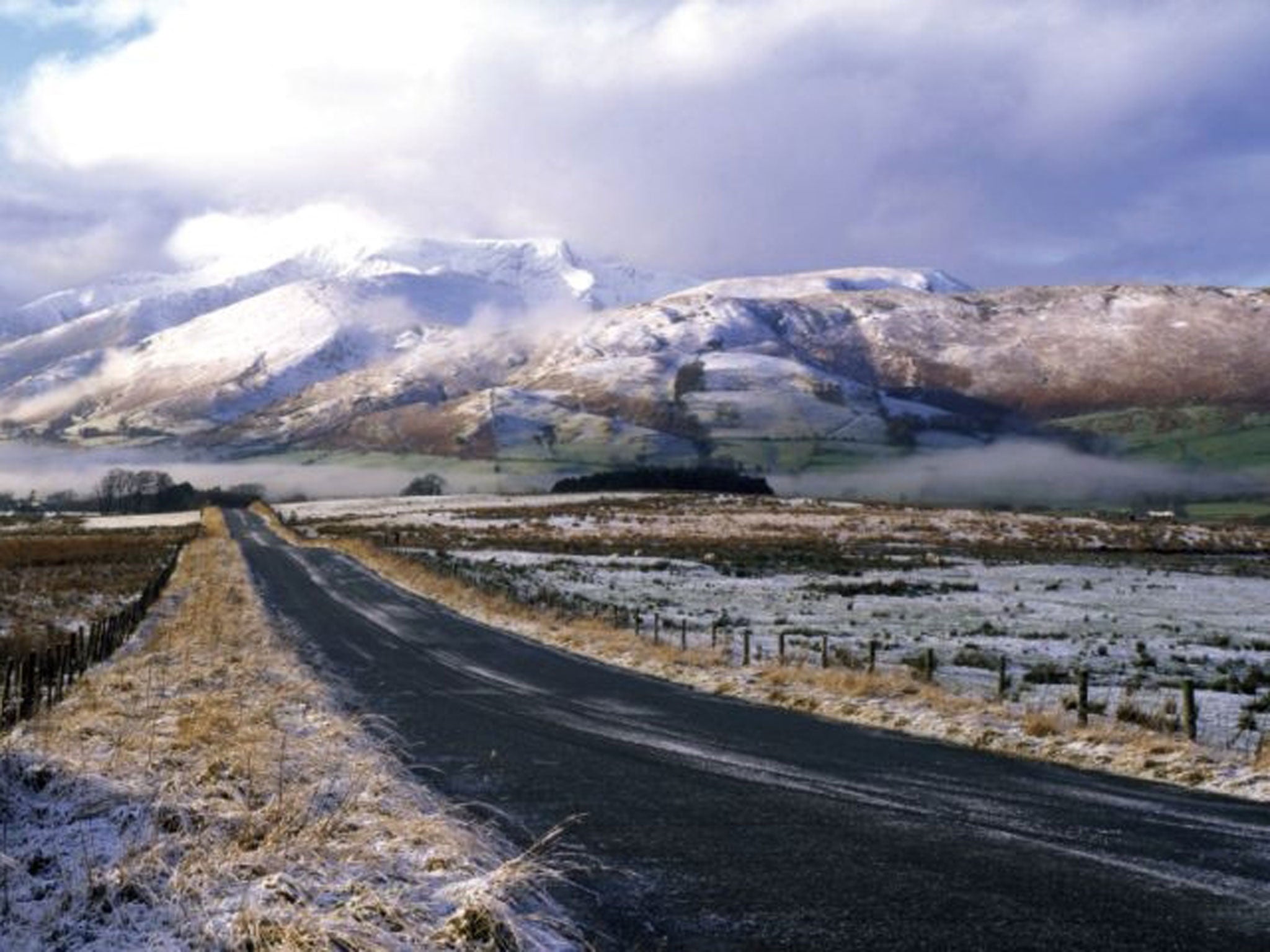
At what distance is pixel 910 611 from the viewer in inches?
1778

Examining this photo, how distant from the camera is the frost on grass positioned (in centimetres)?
718

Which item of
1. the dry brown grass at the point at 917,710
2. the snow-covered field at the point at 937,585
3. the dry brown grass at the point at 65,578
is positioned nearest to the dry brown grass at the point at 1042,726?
the dry brown grass at the point at 917,710

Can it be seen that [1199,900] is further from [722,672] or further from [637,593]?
[637,593]

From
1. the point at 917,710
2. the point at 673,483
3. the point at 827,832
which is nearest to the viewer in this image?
the point at 827,832

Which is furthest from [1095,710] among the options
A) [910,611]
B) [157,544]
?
[157,544]

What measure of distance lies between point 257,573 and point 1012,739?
5016 centimetres

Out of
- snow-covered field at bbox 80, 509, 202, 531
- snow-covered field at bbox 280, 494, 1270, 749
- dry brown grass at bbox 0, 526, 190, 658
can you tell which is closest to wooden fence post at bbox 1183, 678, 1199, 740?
snow-covered field at bbox 280, 494, 1270, 749

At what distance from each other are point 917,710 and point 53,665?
48.3 ft

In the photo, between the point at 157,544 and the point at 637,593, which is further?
the point at 157,544

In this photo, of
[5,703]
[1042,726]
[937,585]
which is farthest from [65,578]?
[1042,726]

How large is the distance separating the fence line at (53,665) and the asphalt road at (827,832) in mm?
5171

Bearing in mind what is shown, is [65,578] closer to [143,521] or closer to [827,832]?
[827,832]

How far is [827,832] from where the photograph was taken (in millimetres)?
11555

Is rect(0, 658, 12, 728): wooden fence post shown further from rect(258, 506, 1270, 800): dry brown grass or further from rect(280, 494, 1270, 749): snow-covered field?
rect(280, 494, 1270, 749): snow-covered field
